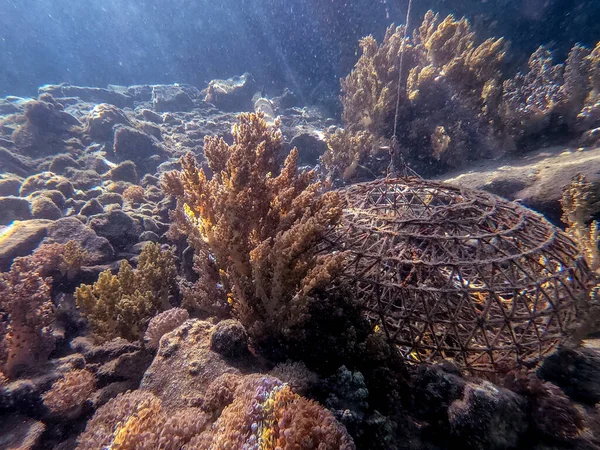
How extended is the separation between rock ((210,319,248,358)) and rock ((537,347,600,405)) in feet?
9.43

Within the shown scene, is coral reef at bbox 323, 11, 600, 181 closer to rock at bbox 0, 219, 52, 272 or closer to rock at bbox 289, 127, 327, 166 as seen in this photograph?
rock at bbox 289, 127, 327, 166

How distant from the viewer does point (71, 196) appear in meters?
9.56

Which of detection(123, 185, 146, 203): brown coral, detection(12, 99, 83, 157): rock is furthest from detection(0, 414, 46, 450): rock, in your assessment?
detection(12, 99, 83, 157): rock

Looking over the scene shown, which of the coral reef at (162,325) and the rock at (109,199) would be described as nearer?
the coral reef at (162,325)

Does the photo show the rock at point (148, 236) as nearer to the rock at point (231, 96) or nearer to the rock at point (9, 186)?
the rock at point (9, 186)

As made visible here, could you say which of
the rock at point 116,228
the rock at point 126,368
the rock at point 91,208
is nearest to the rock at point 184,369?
the rock at point 126,368

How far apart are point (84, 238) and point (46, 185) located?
6088 millimetres

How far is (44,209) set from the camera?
26.1 ft

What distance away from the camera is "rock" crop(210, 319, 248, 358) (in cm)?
258

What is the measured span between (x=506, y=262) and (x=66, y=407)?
439 cm

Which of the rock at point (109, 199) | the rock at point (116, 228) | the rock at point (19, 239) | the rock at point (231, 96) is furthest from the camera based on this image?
the rock at point (231, 96)

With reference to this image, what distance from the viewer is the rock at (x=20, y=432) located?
8.25 feet

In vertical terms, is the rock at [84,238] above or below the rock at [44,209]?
below

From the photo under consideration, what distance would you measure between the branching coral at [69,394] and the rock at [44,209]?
6.99 metres
